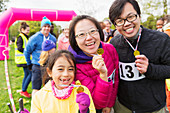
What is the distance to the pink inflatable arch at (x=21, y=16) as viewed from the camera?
343 inches

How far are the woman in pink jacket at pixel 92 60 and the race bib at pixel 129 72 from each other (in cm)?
7

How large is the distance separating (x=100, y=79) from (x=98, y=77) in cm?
4

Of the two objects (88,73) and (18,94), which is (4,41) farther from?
(88,73)

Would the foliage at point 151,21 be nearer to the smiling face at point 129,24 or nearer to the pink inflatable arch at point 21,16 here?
the pink inflatable arch at point 21,16

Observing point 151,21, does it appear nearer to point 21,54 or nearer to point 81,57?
point 21,54

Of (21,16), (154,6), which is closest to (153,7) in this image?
(154,6)

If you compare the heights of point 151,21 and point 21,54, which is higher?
point 151,21

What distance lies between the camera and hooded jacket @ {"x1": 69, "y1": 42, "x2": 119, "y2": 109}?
59.6 inches

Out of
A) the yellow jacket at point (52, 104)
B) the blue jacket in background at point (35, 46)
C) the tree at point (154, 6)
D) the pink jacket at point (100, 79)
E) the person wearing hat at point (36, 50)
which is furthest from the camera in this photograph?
the tree at point (154, 6)

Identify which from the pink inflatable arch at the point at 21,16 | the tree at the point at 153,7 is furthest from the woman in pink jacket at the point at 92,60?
the tree at the point at 153,7

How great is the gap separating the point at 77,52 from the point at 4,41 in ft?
29.6

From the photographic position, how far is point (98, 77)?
1527mm

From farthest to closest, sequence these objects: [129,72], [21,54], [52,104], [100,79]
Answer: [21,54] → [129,72] → [52,104] → [100,79]

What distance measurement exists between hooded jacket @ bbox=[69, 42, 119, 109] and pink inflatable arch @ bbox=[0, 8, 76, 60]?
7.45m
